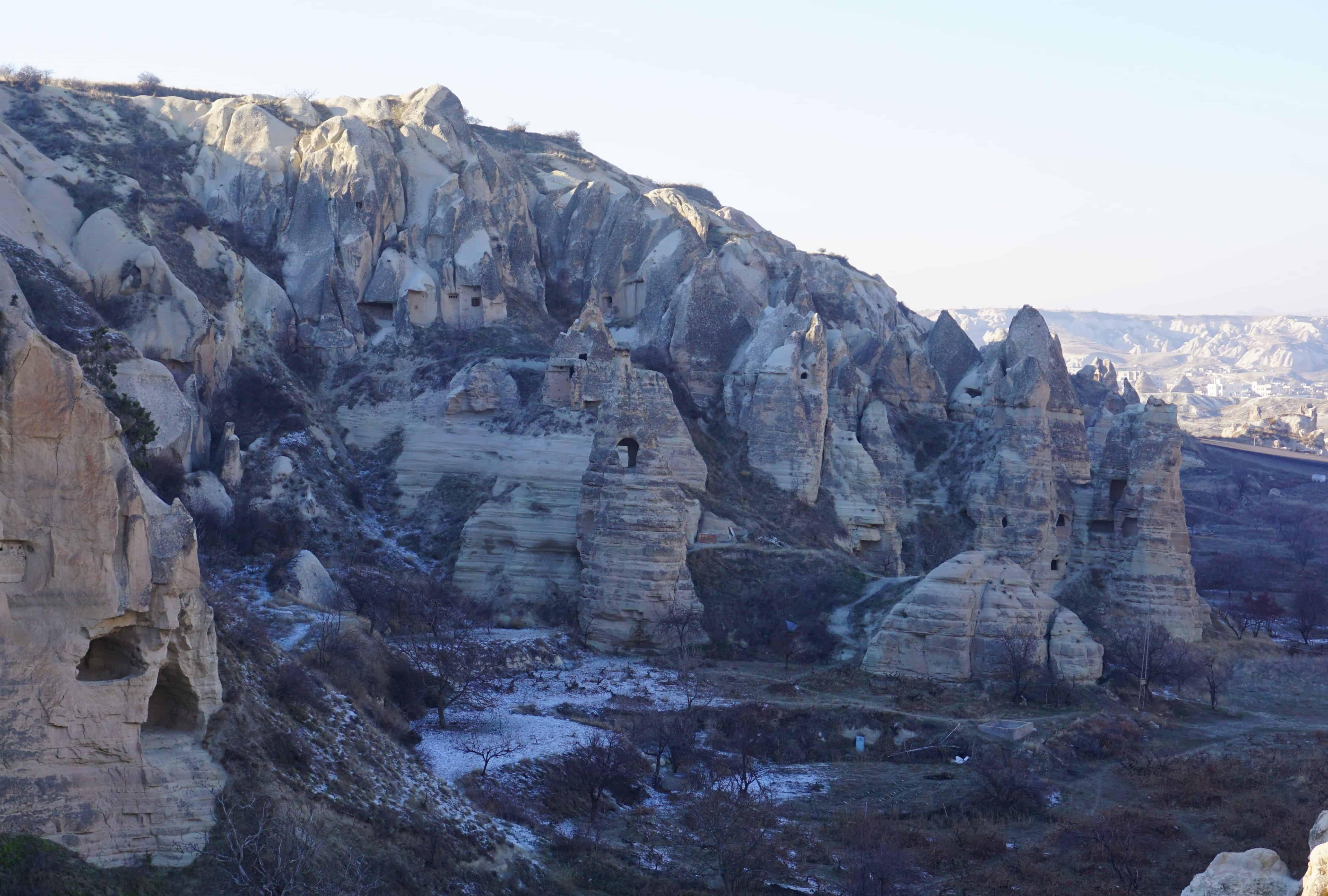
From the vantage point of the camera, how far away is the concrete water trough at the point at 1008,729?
91.4ft

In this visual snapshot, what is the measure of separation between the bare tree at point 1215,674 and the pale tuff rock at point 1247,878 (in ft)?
79.2

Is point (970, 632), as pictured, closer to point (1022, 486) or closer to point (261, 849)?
point (1022, 486)

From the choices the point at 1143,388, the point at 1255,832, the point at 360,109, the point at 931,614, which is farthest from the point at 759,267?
the point at 1143,388

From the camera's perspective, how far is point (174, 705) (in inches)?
582

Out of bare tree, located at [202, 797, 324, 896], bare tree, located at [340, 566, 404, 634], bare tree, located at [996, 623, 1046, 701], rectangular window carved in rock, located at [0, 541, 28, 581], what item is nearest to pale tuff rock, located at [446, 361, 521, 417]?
bare tree, located at [340, 566, 404, 634]

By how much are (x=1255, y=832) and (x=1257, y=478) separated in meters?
73.4

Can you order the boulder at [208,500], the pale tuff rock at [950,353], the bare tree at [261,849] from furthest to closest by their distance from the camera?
the pale tuff rock at [950,353]
the boulder at [208,500]
the bare tree at [261,849]

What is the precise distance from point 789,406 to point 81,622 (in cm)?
3418

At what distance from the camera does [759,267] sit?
56.0 meters

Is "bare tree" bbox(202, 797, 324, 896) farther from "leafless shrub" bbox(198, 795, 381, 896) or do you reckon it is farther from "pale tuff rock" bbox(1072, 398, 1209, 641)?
"pale tuff rock" bbox(1072, 398, 1209, 641)

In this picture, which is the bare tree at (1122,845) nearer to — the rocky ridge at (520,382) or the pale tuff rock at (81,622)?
the rocky ridge at (520,382)

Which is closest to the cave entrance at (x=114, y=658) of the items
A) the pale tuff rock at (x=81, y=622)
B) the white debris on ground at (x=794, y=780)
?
the pale tuff rock at (x=81, y=622)

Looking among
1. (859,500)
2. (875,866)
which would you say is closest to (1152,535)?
(859,500)

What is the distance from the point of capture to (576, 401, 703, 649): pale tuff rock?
33938 millimetres
